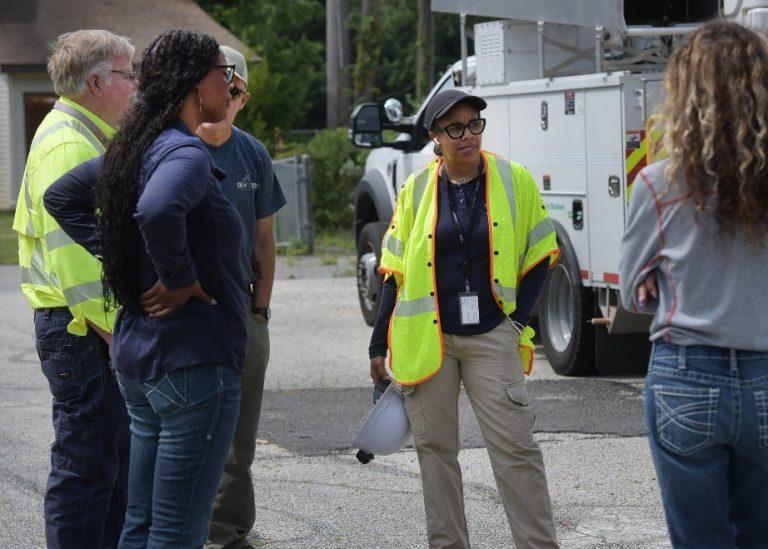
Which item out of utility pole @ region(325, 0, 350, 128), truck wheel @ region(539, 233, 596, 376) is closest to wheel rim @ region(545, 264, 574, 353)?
truck wheel @ region(539, 233, 596, 376)

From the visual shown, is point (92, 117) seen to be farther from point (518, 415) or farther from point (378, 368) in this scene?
point (518, 415)

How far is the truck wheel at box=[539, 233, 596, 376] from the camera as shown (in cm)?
950

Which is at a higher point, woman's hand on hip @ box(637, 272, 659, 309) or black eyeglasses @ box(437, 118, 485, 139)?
black eyeglasses @ box(437, 118, 485, 139)

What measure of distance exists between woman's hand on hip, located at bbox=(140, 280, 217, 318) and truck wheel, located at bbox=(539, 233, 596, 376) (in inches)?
236

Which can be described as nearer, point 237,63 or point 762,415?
point 762,415

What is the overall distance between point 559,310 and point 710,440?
6.90 m

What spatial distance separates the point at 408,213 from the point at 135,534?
1.63 m

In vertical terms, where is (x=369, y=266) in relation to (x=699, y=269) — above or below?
below

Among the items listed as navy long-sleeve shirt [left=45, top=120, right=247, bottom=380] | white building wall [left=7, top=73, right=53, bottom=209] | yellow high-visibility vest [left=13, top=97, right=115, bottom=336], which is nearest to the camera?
navy long-sleeve shirt [left=45, top=120, right=247, bottom=380]

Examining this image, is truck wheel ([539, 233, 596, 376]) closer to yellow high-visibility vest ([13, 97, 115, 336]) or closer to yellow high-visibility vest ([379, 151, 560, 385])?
yellow high-visibility vest ([379, 151, 560, 385])

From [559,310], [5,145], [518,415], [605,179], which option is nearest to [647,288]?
[518,415]

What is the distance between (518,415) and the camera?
4828 millimetres

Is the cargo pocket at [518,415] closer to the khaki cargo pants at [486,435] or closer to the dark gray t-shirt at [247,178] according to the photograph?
the khaki cargo pants at [486,435]

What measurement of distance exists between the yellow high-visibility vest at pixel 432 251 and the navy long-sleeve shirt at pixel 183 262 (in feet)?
3.79
